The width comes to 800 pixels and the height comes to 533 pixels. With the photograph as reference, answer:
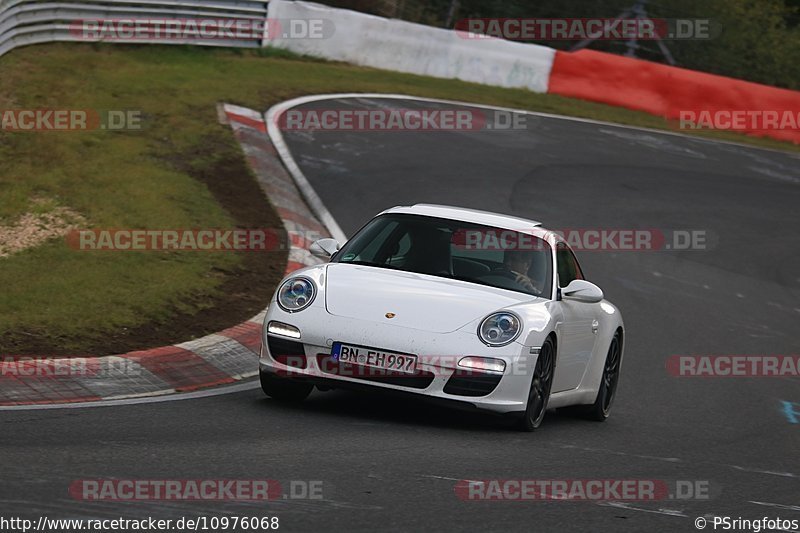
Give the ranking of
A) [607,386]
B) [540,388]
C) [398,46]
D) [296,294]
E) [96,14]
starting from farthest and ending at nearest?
[398,46] < [96,14] < [607,386] < [540,388] < [296,294]

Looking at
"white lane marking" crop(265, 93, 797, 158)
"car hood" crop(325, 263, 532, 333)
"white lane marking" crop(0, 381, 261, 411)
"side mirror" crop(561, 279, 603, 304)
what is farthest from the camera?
"white lane marking" crop(265, 93, 797, 158)

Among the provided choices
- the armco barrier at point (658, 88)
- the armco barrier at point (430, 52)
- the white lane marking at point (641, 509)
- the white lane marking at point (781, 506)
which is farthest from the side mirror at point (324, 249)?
the armco barrier at point (658, 88)

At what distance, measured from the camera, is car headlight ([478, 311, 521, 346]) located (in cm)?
754

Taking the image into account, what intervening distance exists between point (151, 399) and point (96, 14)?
14.4 metres

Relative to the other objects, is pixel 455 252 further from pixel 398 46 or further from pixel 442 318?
pixel 398 46

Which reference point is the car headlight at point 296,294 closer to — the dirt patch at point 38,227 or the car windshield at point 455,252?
the car windshield at point 455,252

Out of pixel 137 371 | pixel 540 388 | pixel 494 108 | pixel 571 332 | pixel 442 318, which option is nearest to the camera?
pixel 442 318

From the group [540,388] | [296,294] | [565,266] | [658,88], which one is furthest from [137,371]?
[658,88]

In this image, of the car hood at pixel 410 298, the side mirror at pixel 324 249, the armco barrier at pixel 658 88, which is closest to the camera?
the car hood at pixel 410 298

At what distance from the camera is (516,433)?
309 inches

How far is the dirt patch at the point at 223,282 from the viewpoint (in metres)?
8.71

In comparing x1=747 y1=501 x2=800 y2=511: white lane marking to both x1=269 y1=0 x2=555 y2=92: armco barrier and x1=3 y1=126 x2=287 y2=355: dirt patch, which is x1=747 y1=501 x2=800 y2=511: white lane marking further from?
x1=269 y1=0 x2=555 y2=92: armco barrier

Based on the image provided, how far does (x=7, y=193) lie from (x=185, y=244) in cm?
168

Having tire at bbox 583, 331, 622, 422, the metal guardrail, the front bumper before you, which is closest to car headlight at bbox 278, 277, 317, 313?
the front bumper
